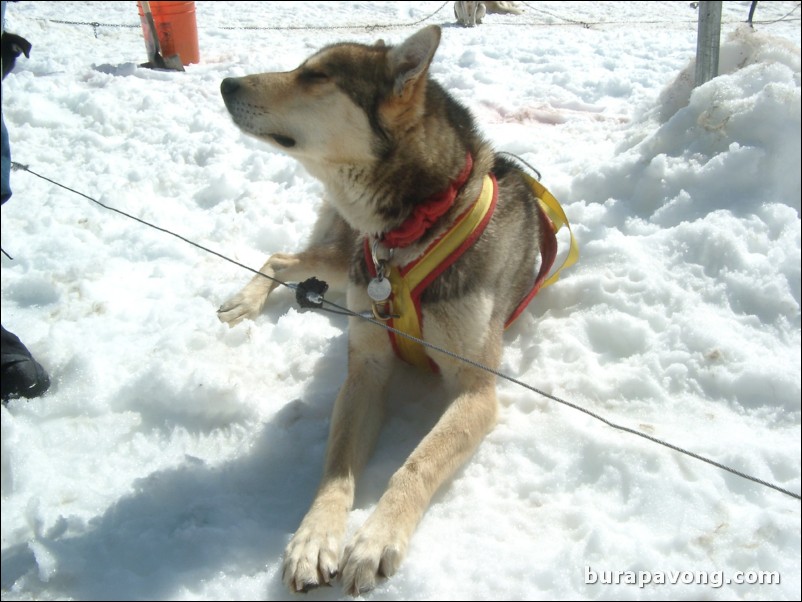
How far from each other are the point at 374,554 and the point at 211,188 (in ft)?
10.6

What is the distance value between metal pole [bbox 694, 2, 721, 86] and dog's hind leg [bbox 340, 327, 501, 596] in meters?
2.52

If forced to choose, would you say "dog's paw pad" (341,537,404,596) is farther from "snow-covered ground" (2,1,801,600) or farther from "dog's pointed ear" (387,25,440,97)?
"dog's pointed ear" (387,25,440,97)

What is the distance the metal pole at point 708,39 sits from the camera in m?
3.81

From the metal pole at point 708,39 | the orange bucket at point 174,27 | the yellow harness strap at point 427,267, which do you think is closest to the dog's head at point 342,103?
the yellow harness strap at point 427,267

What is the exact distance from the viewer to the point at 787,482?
2.03 metres

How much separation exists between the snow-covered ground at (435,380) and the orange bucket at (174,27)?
208 centimetres

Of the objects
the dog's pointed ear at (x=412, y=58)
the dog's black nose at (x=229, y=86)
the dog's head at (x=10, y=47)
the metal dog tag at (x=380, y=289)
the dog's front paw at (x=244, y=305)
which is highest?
the dog's head at (x=10, y=47)

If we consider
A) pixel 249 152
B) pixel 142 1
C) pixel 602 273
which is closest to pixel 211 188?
pixel 249 152

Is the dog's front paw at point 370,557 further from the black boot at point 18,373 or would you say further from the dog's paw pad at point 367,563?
the black boot at point 18,373

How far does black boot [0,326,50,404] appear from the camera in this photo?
→ 2.39m

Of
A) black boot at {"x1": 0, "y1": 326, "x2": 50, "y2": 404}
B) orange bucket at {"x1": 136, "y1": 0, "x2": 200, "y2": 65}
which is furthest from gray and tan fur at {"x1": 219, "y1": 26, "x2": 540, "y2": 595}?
orange bucket at {"x1": 136, "y1": 0, "x2": 200, "y2": 65}

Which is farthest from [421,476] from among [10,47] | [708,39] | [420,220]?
[708,39]

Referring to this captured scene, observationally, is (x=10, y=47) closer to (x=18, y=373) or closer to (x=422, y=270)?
(x=18, y=373)

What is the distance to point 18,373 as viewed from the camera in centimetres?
240
